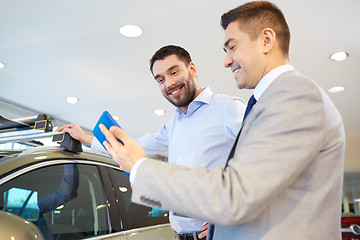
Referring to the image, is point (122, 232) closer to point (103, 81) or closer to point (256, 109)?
point (256, 109)

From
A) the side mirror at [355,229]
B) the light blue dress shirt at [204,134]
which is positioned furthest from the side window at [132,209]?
the side mirror at [355,229]

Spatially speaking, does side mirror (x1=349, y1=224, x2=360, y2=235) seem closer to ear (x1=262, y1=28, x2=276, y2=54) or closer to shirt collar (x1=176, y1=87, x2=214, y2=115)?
shirt collar (x1=176, y1=87, x2=214, y2=115)

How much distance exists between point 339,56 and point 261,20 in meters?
3.85

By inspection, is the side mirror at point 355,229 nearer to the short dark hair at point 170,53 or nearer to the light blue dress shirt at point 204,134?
the light blue dress shirt at point 204,134

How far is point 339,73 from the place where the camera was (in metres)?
5.12

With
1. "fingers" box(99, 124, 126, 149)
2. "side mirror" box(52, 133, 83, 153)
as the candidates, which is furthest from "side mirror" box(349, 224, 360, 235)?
"fingers" box(99, 124, 126, 149)

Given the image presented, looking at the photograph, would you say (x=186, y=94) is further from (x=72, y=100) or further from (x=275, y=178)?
(x=72, y=100)

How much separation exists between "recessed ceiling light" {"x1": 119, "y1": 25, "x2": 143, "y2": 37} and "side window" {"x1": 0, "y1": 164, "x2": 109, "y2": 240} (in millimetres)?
2058

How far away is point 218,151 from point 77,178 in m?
0.84

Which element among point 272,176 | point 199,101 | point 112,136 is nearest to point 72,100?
point 199,101

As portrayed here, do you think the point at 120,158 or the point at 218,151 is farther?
the point at 218,151

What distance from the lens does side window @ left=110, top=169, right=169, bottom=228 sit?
7.20ft

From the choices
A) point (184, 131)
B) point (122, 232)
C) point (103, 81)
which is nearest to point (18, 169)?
point (122, 232)

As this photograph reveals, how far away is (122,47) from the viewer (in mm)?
4164
